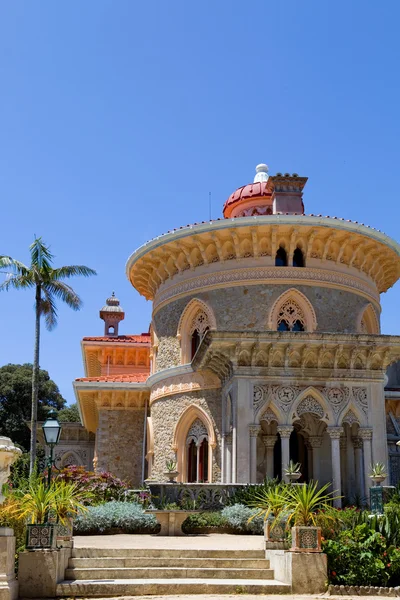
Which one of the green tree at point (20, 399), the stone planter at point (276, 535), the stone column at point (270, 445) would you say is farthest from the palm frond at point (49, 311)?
the green tree at point (20, 399)

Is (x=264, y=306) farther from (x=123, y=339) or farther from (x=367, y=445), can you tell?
(x=123, y=339)

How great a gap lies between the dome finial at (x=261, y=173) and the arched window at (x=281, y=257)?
680 centimetres

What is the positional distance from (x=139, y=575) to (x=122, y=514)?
539cm

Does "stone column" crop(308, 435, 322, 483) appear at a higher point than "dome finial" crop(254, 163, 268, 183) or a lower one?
lower

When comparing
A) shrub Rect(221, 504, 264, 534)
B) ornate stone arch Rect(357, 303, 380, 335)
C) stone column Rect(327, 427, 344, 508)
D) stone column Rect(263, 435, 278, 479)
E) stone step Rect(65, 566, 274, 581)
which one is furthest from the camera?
ornate stone arch Rect(357, 303, 380, 335)

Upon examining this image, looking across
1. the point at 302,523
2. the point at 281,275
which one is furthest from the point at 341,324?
the point at 302,523

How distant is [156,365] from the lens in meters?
25.9

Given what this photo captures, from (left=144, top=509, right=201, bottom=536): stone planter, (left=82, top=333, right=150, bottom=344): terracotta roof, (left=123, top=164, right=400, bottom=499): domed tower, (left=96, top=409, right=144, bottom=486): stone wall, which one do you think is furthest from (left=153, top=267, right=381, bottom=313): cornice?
(left=82, top=333, right=150, bottom=344): terracotta roof

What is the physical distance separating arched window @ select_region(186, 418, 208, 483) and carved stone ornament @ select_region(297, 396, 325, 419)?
446 cm

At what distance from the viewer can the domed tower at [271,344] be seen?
753 inches

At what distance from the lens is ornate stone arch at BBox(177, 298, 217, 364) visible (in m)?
23.5

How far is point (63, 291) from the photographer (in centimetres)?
2797

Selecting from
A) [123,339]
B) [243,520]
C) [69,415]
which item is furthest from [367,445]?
[69,415]

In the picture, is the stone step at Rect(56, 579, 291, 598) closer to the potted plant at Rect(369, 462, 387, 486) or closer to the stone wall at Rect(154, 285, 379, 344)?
the potted plant at Rect(369, 462, 387, 486)
